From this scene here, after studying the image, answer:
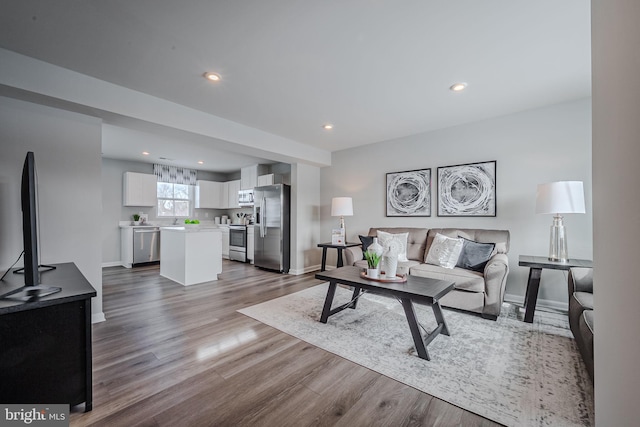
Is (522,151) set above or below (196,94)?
below

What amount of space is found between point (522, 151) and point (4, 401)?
4.91 m

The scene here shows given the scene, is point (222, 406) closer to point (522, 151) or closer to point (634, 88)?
point (634, 88)

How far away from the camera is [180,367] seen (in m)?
1.97

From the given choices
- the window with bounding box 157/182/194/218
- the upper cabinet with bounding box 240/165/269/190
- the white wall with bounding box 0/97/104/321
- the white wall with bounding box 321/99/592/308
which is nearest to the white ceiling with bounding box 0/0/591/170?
the white wall with bounding box 321/99/592/308

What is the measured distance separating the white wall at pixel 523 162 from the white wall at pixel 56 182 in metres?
4.10

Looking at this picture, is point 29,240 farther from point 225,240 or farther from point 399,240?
point 225,240

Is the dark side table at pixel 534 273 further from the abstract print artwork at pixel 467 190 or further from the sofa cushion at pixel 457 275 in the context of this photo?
the abstract print artwork at pixel 467 190

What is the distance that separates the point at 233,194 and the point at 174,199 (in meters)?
1.51

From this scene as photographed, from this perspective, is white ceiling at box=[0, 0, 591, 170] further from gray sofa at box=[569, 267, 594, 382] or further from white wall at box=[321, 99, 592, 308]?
gray sofa at box=[569, 267, 594, 382]

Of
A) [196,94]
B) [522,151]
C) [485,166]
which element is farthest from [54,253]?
[522,151]

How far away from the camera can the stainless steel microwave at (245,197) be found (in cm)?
656

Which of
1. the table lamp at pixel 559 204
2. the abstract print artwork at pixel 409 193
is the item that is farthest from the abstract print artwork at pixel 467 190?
the table lamp at pixel 559 204

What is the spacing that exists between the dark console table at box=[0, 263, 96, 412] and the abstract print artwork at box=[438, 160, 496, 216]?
408 cm

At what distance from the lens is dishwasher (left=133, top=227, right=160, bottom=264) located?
231 inches
